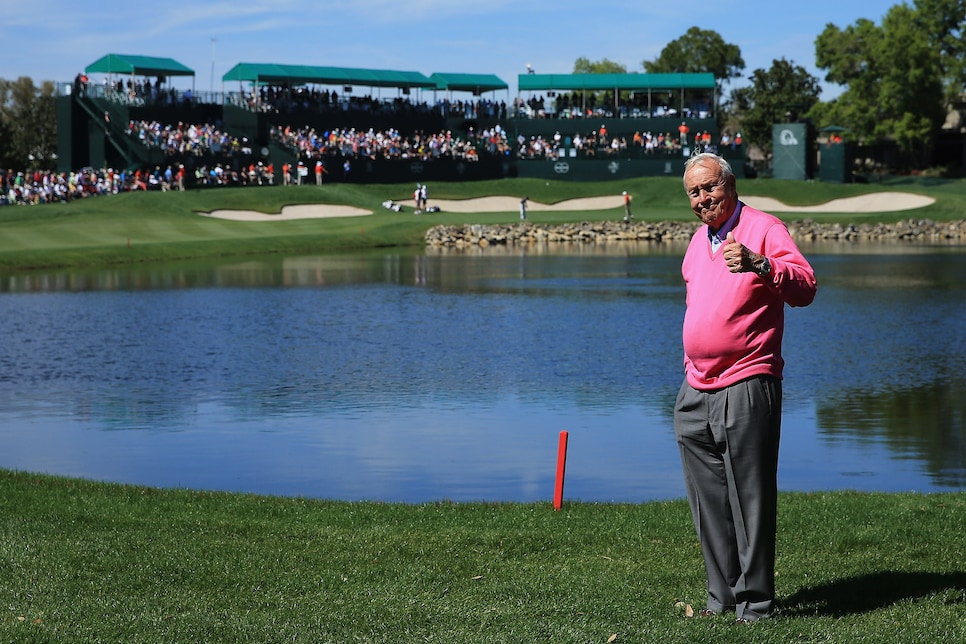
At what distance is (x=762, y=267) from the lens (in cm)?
714

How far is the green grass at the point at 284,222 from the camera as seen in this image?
2126 inches

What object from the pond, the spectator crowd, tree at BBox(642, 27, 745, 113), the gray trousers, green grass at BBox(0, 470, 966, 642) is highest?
tree at BBox(642, 27, 745, 113)

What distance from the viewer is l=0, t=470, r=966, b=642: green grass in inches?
293

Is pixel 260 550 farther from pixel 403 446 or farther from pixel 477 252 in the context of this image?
pixel 477 252

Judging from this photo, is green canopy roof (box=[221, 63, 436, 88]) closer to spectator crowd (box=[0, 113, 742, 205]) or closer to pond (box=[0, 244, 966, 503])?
spectator crowd (box=[0, 113, 742, 205])

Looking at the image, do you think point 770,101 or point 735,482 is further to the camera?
point 770,101

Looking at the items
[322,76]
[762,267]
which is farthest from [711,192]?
[322,76]

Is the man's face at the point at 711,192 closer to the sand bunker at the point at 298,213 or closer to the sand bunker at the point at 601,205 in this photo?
the sand bunker at the point at 298,213

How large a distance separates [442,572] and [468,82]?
8726 centimetres

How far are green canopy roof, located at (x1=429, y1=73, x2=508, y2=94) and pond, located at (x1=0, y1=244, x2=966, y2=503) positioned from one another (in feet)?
171

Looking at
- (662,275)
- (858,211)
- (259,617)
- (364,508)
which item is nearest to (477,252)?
(662,275)

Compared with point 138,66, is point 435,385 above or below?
below

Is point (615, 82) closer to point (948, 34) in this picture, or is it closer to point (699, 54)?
→ point (948, 34)

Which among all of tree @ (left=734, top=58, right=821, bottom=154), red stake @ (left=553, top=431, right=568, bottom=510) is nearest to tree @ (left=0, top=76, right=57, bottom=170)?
tree @ (left=734, top=58, right=821, bottom=154)
